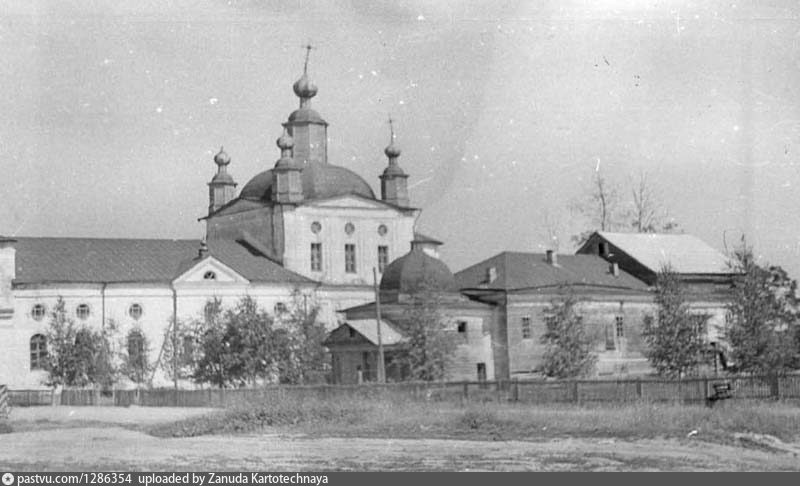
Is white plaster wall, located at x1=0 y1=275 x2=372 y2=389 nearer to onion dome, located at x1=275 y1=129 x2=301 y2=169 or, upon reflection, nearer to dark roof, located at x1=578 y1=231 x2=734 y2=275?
onion dome, located at x1=275 y1=129 x2=301 y2=169

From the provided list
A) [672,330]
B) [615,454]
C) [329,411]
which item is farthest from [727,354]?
[615,454]

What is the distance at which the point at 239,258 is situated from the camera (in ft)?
206

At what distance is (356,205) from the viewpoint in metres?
67.0

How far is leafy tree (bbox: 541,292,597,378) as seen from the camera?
4906cm

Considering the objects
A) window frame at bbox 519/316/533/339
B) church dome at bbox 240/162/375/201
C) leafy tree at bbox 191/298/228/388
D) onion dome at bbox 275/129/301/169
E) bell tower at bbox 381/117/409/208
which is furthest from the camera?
bell tower at bbox 381/117/409/208

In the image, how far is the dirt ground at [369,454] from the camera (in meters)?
21.1

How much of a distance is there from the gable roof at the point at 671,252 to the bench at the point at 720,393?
36.4m

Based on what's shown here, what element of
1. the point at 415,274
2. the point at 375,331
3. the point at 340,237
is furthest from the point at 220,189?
the point at 375,331

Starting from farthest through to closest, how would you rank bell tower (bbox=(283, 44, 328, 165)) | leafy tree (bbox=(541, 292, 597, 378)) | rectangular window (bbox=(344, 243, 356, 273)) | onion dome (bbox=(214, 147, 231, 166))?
onion dome (bbox=(214, 147, 231, 166))
bell tower (bbox=(283, 44, 328, 165))
rectangular window (bbox=(344, 243, 356, 273))
leafy tree (bbox=(541, 292, 597, 378))

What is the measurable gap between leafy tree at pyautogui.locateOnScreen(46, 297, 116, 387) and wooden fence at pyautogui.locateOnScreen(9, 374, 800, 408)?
38.6 ft

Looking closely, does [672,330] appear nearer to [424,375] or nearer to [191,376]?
[424,375]

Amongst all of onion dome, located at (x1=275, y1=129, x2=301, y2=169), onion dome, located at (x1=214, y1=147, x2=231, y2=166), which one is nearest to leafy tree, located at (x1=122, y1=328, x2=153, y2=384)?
Result: onion dome, located at (x1=275, y1=129, x2=301, y2=169)

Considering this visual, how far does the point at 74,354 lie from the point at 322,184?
17819mm

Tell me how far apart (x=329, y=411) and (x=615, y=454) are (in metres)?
10.2
